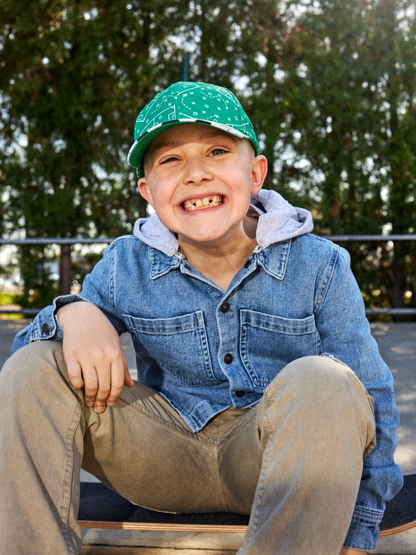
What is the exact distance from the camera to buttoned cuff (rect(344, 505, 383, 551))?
118cm

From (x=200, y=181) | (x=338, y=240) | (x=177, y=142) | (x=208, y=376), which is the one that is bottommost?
(x=208, y=376)

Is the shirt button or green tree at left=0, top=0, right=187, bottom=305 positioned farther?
green tree at left=0, top=0, right=187, bottom=305

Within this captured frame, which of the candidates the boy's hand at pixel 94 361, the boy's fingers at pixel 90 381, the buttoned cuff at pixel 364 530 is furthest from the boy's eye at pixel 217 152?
the buttoned cuff at pixel 364 530

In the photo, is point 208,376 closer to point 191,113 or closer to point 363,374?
point 363,374

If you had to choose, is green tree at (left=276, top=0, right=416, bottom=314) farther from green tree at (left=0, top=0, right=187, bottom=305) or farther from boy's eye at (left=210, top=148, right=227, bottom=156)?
boy's eye at (left=210, top=148, right=227, bottom=156)

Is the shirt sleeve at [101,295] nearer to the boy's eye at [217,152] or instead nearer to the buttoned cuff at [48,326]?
the buttoned cuff at [48,326]

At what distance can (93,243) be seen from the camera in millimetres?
4410

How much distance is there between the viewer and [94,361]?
46.3 inches

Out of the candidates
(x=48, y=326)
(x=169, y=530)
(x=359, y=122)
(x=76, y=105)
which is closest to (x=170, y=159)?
(x=48, y=326)

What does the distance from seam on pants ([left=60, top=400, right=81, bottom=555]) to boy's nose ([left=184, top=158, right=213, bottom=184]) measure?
61cm

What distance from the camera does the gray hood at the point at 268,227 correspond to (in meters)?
1.46

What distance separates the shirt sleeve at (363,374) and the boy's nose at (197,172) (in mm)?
394

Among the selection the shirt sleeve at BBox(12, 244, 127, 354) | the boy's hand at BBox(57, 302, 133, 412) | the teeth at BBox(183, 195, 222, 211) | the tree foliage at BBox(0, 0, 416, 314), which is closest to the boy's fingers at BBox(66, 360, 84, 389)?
the boy's hand at BBox(57, 302, 133, 412)

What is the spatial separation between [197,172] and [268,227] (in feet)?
0.83
